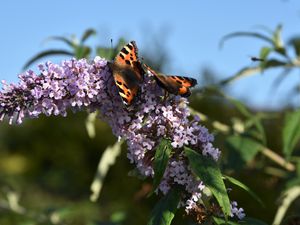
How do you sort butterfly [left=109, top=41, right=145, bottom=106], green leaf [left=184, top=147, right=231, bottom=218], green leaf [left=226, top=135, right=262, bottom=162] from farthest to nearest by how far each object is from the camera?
green leaf [left=226, top=135, right=262, bottom=162] < butterfly [left=109, top=41, right=145, bottom=106] < green leaf [left=184, top=147, right=231, bottom=218]

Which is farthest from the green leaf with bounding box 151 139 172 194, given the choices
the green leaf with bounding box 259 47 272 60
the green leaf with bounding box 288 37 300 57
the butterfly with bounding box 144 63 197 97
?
the green leaf with bounding box 288 37 300 57

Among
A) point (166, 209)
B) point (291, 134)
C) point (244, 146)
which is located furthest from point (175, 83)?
point (244, 146)

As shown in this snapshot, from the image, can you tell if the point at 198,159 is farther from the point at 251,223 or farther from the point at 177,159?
the point at 251,223

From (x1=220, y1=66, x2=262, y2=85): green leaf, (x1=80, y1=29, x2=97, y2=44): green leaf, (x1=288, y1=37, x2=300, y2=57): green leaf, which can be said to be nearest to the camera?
(x1=220, y1=66, x2=262, y2=85): green leaf

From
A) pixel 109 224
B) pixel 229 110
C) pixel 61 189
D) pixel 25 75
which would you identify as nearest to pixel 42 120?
pixel 61 189

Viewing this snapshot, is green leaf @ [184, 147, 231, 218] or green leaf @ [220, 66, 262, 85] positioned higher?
green leaf @ [220, 66, 262, 85]

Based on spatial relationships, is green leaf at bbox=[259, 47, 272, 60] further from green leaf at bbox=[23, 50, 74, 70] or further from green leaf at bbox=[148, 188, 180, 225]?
green leaf at bbox=[148, 188, 180, 225]

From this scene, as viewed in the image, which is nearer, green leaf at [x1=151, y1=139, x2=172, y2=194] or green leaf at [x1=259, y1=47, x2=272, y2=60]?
green leaf at [x1=151, y1=139, x2=172, y2=194]

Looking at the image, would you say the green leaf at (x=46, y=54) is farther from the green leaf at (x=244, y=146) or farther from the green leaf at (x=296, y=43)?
Answer: the green leaf at (x=296, y=43)
